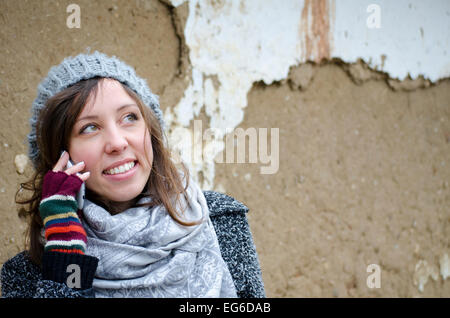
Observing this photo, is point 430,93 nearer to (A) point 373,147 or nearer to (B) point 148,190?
(A) point 373,147

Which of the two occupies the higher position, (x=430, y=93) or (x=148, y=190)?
(x=430, y=93)

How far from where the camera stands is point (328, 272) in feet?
8.70

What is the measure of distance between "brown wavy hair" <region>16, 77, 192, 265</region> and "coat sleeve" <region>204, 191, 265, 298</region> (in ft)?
0.56

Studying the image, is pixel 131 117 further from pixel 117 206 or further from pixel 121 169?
pixel 117 206

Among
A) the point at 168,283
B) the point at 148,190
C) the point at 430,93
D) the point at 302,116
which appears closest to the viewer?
the point at 168,283

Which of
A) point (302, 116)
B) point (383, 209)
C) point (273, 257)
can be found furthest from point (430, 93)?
point (273, 257)

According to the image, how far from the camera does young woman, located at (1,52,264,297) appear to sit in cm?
125

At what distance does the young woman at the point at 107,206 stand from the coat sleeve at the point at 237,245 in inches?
2.8

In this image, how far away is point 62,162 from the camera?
4.27 feet

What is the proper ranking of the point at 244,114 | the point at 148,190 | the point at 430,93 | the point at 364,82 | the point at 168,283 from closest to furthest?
the point at 168,283, the point at 148,190, the point at 244,114, the point at 364,82, the point at 430,93

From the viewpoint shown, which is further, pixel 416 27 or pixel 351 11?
pixel 416 27

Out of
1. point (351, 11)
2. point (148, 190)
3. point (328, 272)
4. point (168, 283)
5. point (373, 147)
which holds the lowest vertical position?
point (328, 272)

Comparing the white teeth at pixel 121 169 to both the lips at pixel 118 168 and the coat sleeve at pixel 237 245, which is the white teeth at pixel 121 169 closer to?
the lips at pixel 118 168
